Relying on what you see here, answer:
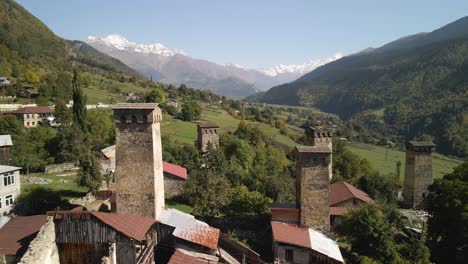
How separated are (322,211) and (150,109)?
12.1m

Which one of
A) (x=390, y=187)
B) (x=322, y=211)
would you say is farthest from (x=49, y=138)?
(x=390, y=187)

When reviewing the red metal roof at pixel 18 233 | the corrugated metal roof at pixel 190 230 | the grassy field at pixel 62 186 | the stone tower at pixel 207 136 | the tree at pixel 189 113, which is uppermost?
the tree at pixel 189 113

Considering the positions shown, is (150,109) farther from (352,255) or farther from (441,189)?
(441,189)

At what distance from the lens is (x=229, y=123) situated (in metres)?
74.6

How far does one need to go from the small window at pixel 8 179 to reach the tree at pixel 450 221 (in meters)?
31.4

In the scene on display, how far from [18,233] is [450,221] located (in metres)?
25.6

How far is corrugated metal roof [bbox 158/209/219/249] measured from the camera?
688 inches

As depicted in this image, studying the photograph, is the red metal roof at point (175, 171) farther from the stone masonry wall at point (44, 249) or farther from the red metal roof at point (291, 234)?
the stone masonry wall at point (44, 249)

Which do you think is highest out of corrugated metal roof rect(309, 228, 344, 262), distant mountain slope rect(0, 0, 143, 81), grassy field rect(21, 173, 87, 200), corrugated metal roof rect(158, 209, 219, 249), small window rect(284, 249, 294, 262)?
distant mountain slope rect(0, 0, 143, 81)

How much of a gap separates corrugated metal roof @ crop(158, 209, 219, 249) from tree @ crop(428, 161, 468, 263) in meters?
15.5

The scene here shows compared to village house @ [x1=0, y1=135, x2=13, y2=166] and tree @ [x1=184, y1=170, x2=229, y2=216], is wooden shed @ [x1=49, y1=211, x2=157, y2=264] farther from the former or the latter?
village house @ [x1=0, y1=135, x2=13, y2=166]

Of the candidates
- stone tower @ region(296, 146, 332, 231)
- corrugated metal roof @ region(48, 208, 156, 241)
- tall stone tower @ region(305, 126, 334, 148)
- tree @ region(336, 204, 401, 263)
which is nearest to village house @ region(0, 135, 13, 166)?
corrugated metal roof @ region(48, 208, 156, 241)

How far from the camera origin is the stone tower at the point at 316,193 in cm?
2072

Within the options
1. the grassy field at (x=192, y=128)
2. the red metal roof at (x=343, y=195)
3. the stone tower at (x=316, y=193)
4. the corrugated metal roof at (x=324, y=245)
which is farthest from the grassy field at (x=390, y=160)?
the corrugated metal roof at (x=324, y=245)
